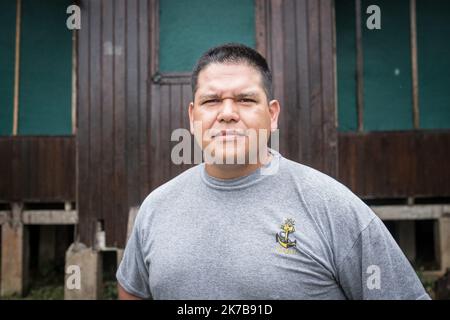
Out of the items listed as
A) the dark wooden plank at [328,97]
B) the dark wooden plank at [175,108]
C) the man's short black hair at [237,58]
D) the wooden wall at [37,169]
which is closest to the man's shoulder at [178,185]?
the man's short black hair at [237,58]

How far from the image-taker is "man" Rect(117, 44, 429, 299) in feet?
5.32

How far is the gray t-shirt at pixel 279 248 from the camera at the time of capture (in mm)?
1612

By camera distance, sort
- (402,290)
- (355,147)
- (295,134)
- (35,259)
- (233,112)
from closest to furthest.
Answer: (402,290), (233,112), (295,134), (355,147), (35,259)

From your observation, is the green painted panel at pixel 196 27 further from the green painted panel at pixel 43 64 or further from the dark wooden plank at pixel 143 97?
the green painted panel at pixel 43 64

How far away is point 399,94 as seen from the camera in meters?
6.10

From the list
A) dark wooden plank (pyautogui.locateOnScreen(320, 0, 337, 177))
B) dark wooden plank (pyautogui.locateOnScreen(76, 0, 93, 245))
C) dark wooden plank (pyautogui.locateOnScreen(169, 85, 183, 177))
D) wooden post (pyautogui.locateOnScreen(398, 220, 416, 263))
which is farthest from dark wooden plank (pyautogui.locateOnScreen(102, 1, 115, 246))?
wooden post (pyautogui.locateOnScreen(398, 220, 416, 263))

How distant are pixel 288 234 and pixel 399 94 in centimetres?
526

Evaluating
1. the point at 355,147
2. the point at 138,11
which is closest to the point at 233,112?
the point at 138,11

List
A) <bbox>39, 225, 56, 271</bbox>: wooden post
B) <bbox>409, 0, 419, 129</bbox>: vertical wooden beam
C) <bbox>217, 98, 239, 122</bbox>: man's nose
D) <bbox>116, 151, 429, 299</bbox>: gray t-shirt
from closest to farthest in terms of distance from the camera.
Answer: <bbox>116, 151, 429, 299</bbox>: gray t-shirt < <bbox>217, 98, 239, 122</bbox>: man's nose < <bbox>409, 0, 419, 129</bbox>: vertical wooden beam < <bbox>39, 225, 56, 271</bbox>: wooden post

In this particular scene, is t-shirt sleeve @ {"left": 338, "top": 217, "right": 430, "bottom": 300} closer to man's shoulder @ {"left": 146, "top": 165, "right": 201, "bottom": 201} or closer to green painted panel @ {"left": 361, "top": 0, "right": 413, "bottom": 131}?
man's shoulder @ {"left": 146, "top": 165, "right": 201, "bottom": 201}

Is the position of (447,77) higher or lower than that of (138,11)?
lower

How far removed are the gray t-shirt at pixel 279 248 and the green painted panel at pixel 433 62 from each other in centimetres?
513

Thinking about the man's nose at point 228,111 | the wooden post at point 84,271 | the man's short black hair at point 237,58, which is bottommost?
the wooden post at point 84,271

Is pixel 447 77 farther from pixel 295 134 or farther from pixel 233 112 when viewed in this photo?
pixel 233 112
